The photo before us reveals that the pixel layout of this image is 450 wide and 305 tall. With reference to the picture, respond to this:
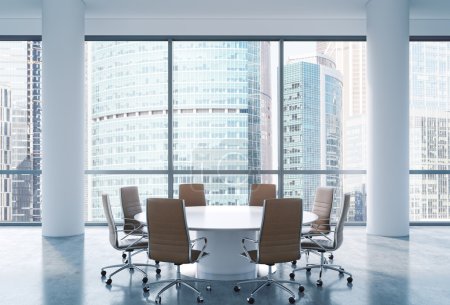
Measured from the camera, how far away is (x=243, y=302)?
3.92 m

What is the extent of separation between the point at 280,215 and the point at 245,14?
545 cm

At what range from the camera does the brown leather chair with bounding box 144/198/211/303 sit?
153 inches

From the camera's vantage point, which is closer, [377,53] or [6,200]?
[377,53]

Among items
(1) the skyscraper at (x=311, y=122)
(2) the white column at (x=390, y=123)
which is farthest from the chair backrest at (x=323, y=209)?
(1) the skyscraper at (x=311, y=122)

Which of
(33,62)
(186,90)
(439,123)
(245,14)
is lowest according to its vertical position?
(439,123)

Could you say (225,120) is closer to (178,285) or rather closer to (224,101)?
(224,101)

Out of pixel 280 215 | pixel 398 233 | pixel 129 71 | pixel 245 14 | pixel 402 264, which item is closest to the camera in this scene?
pixel 280 215

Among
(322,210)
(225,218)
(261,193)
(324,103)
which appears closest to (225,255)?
(225,218)

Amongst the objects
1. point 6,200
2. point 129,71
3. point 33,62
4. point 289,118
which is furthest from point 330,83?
point 6,200

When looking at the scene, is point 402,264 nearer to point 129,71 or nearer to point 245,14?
point 245,14

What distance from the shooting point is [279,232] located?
12.9 ft

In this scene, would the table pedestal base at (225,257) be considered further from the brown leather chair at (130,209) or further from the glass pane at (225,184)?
the glass pane at (225,184)

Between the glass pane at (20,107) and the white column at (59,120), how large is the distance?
4.78 feet

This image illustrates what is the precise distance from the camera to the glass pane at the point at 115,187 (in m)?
8.26
